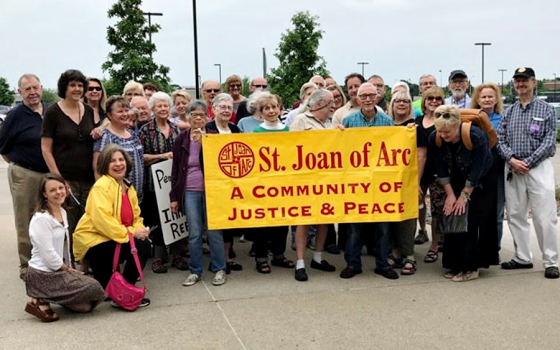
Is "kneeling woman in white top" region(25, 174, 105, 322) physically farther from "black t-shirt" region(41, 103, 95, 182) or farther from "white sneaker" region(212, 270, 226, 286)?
"white sneaker" region(212, 270, 226, 286)

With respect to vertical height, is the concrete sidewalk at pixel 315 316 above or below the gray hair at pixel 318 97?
below

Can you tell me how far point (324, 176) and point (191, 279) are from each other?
165 cm

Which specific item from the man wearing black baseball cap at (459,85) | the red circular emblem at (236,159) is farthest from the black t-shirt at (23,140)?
the man wearing black baseball cap at (459,85)

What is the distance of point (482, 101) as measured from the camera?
6.03 metres

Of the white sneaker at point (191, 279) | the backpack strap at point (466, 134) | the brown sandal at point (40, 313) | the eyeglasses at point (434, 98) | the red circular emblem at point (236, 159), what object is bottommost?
the white sneaker at point (191, 279)

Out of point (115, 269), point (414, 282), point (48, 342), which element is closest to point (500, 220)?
point (414, 282)

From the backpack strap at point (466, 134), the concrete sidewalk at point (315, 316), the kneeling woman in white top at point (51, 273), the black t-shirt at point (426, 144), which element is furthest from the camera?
the black t-shirt at point (426, 144)

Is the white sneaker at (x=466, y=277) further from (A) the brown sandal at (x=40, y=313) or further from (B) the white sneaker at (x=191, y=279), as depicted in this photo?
(A) the brown sandal at (x=40, y=313)

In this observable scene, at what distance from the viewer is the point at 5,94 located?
67750 millimetres

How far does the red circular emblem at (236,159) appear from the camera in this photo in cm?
538

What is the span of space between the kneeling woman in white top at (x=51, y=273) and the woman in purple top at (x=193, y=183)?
44.1 inches

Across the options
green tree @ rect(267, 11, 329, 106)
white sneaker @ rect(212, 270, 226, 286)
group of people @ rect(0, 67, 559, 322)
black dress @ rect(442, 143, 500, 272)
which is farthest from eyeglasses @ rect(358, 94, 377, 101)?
green tree @ rect(267, 11, 329, 106)

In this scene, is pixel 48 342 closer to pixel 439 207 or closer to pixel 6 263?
pixel 6 263

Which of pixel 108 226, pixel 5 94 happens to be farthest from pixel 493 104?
pixel 5 94
